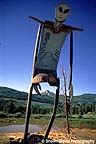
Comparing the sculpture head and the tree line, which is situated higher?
the sculpture head

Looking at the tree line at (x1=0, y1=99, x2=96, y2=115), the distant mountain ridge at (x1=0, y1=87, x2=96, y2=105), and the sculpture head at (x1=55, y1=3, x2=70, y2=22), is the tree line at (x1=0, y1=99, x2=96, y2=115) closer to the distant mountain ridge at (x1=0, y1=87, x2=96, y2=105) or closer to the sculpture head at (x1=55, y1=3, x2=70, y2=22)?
the distant mountain ridge at (x1=0, y1=87, x2=96, y2=105)

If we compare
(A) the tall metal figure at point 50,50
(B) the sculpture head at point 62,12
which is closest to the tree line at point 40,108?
(A) the tall metal figure at point 50,50

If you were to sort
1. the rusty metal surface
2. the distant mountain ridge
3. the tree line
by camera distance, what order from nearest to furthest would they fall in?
the rusty metal surface, the distant mountain ridge, the tree line

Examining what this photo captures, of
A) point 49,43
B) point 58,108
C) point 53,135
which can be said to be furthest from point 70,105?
point 49,43

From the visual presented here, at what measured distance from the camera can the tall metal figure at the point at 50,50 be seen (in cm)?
206

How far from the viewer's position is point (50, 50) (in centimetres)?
214

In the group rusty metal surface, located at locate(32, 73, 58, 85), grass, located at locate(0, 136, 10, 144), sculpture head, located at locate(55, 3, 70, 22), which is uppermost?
sculpture head, located at locate(55, 3, 70, 22)

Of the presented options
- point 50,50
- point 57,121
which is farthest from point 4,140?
point 50,50

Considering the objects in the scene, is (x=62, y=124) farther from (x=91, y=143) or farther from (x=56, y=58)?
(x=56, y=58)

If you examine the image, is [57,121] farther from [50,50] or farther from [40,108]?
[50,50]

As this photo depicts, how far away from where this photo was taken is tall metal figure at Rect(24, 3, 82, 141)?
2.06 m

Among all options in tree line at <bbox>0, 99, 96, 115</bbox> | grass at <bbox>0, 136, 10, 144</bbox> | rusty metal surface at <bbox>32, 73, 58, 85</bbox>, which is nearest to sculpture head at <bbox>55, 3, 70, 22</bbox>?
rusty metal surface at <bbox>32, 73, 58, 85</bbox>

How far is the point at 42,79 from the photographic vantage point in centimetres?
205

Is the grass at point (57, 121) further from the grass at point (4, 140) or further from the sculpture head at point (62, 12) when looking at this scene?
the sculpture head at point (62, 12)
